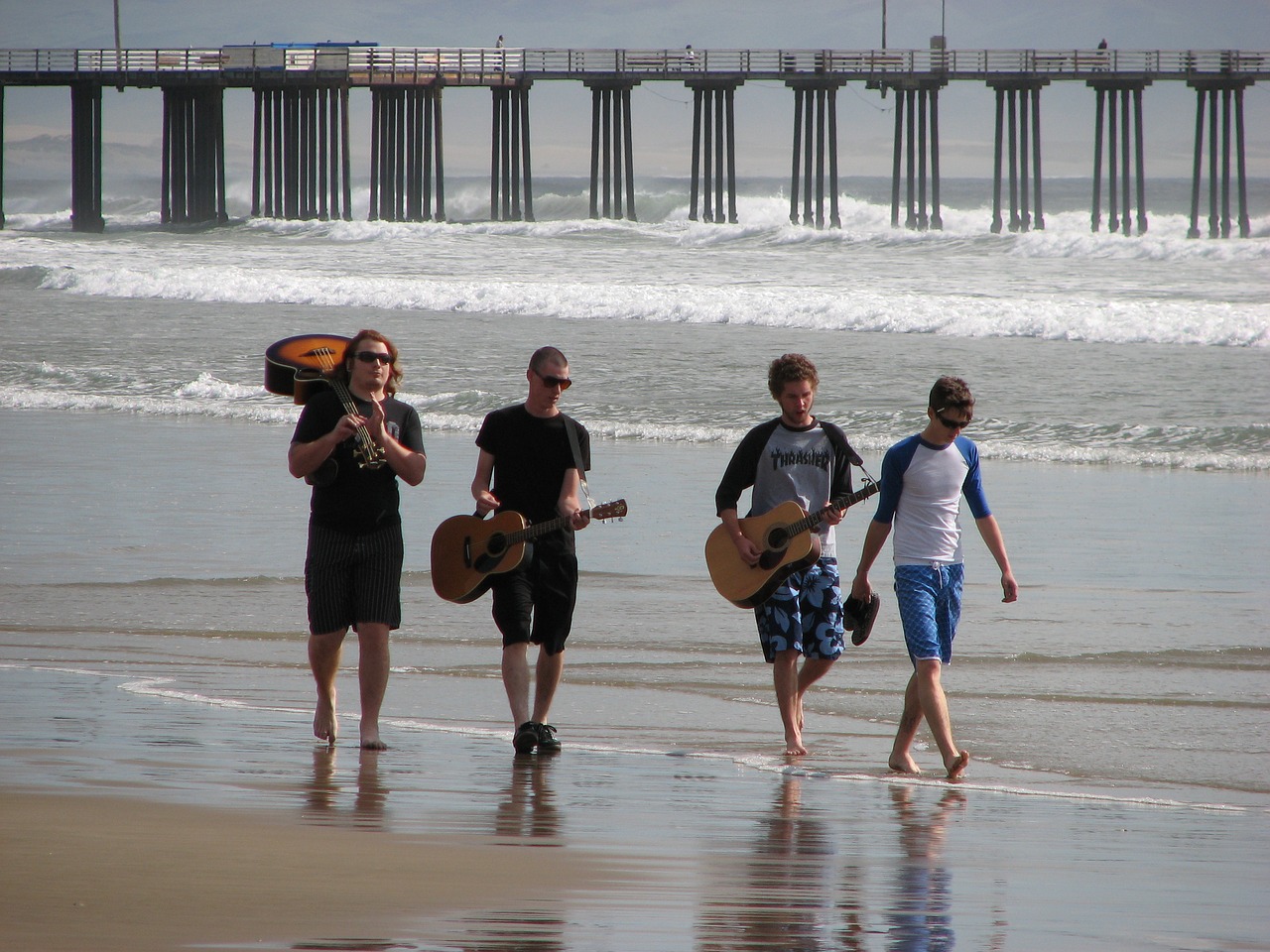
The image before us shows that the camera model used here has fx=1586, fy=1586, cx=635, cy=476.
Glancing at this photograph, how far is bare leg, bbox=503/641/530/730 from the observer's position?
5.13m

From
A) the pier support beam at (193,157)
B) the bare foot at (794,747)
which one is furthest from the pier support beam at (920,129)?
the bare foot at (794,747)

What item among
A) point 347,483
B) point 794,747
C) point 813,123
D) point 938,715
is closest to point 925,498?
point 938,715

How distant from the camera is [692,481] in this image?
12383 millimetres

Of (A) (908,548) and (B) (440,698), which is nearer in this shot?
(A) (908,548)

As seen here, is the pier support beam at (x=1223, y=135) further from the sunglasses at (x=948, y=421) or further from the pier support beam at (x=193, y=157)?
the sunglasses at (x=948, y=421)

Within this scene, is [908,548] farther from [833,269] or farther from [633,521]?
[833,269]

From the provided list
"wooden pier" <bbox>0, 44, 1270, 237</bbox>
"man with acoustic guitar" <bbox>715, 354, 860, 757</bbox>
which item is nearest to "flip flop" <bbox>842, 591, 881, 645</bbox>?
"man with acoustic guitar" <bbox>715, 354, 860, 757</bbox>

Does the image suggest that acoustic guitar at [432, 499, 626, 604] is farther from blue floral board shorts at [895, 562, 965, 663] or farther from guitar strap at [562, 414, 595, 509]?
blue floral board shorts at [895, 562, 965, 663]

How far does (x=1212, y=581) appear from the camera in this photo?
27.8 feet

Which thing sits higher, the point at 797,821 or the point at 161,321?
the point at 161,321

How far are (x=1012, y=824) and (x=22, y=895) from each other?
8.09 feet

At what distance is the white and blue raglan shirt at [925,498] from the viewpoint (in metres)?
5.07

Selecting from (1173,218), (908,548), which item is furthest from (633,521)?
(1173,218)

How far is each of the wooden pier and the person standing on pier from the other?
35.6m
